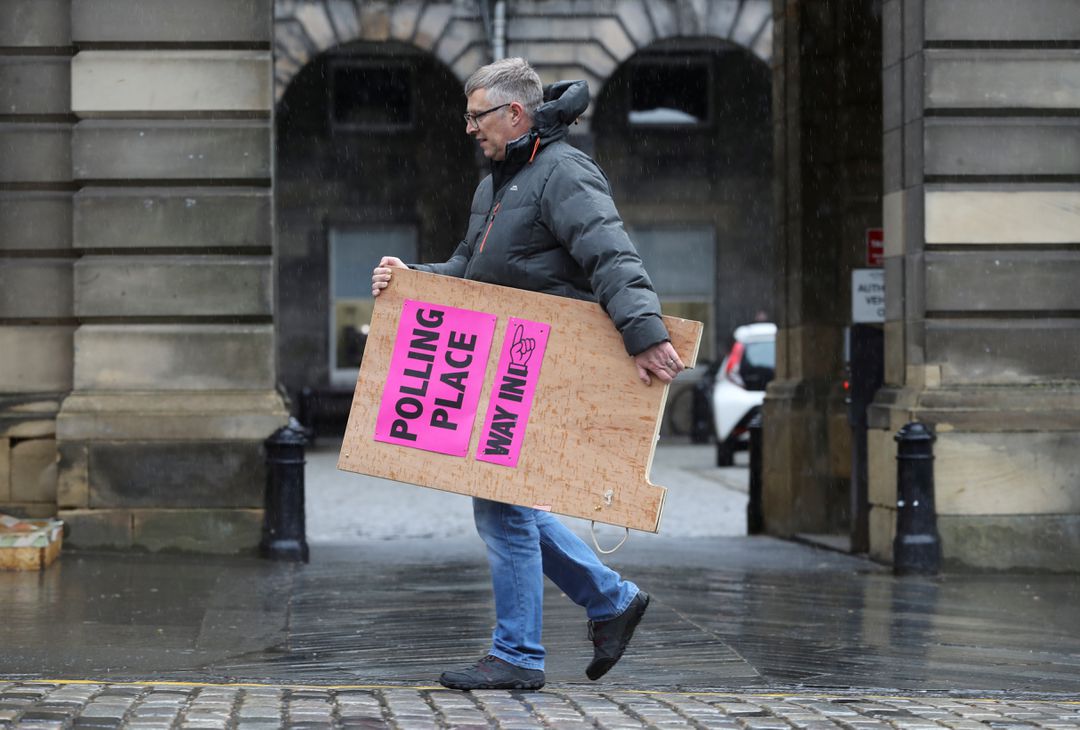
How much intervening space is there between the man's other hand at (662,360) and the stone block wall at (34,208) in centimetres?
544

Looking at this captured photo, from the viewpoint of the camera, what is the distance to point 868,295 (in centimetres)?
1181

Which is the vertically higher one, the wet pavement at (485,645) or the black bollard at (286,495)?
the black bollard at (286,495)

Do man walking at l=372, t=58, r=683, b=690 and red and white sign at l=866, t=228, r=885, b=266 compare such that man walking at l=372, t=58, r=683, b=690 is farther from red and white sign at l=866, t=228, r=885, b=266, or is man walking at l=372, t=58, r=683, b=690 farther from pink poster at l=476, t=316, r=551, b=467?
red and white sign at l=866, t=228, r=885, b=266

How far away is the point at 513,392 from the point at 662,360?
0.52m

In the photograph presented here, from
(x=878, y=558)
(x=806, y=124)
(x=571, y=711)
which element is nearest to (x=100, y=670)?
(x=571, y=711)

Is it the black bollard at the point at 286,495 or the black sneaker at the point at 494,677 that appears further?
the black bollard at the point at 286,495

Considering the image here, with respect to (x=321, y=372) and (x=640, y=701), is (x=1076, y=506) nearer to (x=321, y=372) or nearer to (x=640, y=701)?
(x=640, y=701)

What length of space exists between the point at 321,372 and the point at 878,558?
1933cm

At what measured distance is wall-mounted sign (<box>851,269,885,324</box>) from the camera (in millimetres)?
11781

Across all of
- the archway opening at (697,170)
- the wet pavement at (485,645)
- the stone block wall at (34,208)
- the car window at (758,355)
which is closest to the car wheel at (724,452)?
the car window at (758,355)

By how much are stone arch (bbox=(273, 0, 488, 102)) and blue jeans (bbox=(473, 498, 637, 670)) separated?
Answer: 65.3ft

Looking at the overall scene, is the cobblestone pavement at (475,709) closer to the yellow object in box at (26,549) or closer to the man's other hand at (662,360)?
the man's other hand at (662,360)

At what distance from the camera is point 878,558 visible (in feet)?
33.7

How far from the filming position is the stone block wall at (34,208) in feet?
32.8
